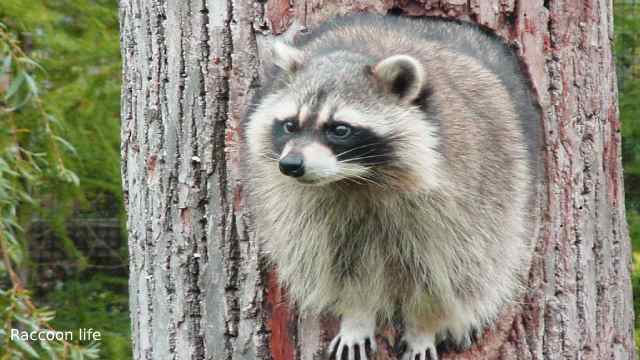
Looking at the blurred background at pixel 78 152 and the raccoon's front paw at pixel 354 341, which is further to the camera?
the blurred background at pixel 78 152

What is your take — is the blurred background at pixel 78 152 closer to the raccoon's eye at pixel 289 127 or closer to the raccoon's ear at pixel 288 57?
the raccoon's ear at pixel 288 57

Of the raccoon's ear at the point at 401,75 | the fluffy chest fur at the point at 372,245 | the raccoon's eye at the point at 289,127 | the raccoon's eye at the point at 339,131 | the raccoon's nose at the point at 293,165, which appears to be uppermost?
the raccoon's ear at the point at 401,75

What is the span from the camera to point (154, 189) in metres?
3.00

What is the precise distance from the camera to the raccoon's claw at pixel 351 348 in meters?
2.85

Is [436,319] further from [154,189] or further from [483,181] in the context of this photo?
[154,189]

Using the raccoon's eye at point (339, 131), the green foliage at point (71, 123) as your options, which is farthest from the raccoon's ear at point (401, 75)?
the green foliage at point (71, 123)

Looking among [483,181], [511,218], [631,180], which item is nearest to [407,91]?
[483,181]

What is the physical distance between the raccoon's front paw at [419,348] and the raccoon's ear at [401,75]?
72cm

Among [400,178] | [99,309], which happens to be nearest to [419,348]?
[400,178]

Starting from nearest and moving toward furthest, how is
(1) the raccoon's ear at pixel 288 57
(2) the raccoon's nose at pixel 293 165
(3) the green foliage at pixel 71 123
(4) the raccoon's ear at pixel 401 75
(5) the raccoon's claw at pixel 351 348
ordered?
(2) the raccoon's nose at pixel 293 165 < (4) the raccoon's ear at pixel 401 75 < (1) the raccoon's ear at pixel 288 57 < (5) the raccoon's claw at pixel 351 348 < (3) the green foliage at pixel 71 123

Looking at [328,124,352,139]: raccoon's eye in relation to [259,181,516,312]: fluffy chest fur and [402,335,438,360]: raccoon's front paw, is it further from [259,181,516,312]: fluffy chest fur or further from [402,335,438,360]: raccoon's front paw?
[402,335,438,360]: raccoon's front paw

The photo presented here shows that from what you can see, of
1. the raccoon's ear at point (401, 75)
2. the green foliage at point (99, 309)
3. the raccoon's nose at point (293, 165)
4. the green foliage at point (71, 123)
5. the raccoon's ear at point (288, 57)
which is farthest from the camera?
the green foliage at point (99, 309)

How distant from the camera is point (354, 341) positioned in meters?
2.86

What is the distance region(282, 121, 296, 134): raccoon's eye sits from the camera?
2.55 metres
